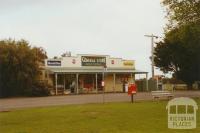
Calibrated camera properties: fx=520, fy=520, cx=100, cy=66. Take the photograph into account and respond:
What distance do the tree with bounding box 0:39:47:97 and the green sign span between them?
30.7 ft

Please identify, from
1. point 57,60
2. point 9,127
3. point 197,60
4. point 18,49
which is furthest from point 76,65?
point 9,127

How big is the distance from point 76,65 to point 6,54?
1109 cm

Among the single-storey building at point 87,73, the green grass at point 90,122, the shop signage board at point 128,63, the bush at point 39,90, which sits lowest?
the green grass at point 90,122

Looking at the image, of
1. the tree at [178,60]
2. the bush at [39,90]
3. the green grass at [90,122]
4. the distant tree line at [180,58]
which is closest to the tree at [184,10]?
the distant tree line at [180,58]

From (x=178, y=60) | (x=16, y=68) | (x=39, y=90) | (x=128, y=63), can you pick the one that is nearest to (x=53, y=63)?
(x=39, y=90)

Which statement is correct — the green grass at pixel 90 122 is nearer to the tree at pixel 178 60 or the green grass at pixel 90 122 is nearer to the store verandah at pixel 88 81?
the store verandah at pixel 88 81

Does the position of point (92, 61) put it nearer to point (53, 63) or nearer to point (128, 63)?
point (128, 63)

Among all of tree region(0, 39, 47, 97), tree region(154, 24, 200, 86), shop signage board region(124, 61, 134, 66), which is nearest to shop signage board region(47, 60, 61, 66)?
tree region(0, 39, 47, 97)

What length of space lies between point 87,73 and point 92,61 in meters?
2.60

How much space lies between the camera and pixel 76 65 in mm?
58125

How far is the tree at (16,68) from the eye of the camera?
1931 inches

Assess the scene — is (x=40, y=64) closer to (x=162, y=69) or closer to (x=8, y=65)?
(x=8, y=65)

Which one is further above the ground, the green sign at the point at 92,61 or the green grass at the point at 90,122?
the green sign at the point at 92,61

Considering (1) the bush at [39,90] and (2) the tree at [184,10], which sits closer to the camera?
(2) the tree at [184,10]
